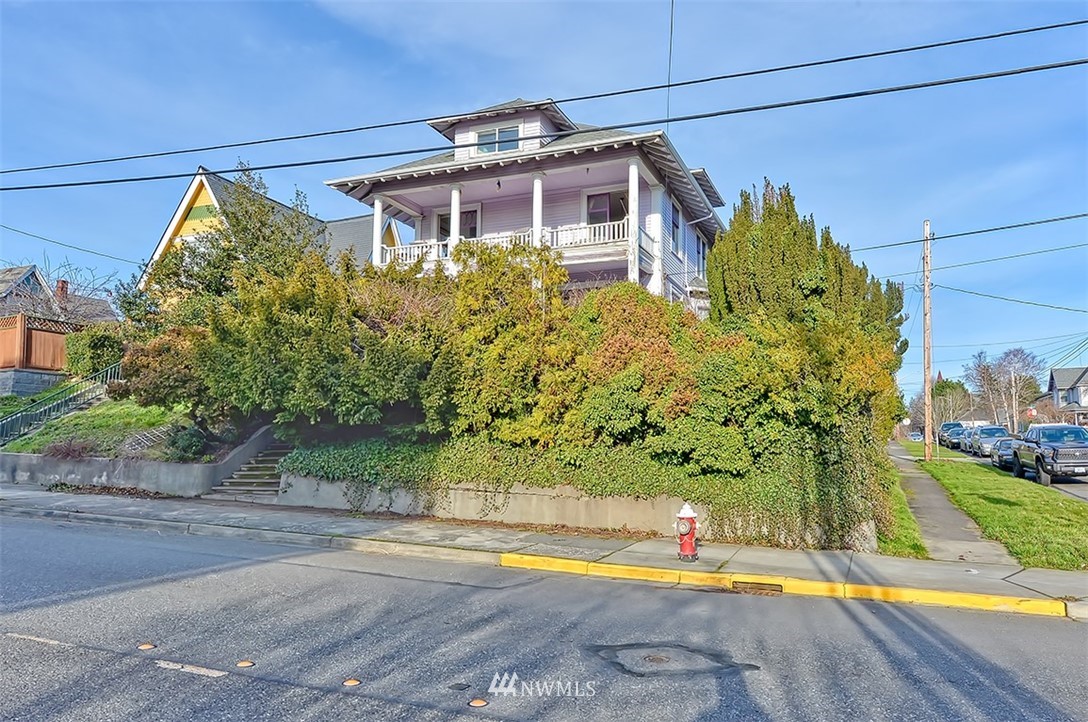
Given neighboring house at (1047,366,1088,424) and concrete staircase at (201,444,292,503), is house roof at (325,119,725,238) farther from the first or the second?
neighboring house at (1047,366,1088,424)

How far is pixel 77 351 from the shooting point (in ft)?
80.3

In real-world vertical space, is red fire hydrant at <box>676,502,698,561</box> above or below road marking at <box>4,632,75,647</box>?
above

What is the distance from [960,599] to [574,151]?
16.2 m

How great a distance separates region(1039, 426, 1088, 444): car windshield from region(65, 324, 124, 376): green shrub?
95.3 feet

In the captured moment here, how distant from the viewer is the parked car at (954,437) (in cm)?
4475

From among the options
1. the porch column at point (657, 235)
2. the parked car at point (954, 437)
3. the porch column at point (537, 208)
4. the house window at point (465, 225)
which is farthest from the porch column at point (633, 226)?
the parked car at point (954, 437)

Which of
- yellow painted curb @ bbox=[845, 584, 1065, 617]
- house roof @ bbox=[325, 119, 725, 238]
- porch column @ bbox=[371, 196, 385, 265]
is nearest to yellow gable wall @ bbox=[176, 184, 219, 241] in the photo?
house roof @ bbox=[325, 119, 725, 238]

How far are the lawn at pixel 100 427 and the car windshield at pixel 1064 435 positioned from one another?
24.2 metres

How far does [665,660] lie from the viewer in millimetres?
5551

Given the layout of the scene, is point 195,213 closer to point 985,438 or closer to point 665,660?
point 665,660

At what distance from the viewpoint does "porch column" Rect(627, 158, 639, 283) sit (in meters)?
20.2

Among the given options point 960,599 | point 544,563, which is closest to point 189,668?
point 544,563

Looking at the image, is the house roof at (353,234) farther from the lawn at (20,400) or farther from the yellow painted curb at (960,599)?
the yellow painted curb at (960,599)

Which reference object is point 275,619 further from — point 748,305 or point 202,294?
point 202,294
